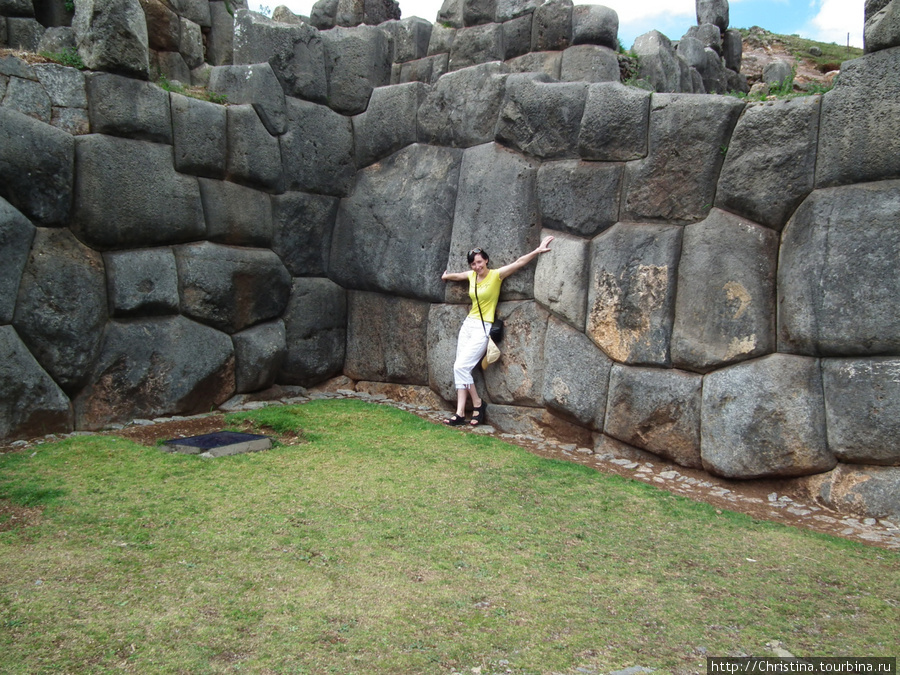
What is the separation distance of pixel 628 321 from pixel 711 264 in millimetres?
794

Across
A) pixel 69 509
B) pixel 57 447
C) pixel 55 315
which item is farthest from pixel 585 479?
pixel 55 315

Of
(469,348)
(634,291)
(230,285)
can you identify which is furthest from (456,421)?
(230,285)

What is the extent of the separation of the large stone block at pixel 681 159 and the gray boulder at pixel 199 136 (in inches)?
154

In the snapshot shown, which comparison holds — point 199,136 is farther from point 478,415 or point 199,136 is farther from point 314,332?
point 478,415

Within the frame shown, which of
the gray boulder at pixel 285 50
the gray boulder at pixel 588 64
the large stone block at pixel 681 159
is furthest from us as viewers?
the gray boulder at pixel 588 64

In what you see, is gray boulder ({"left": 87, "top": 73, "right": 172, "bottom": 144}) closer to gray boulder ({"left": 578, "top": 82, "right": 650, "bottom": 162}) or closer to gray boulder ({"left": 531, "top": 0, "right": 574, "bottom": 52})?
gray boulder ({"left": 578, "top": 82, "right": 650, "bottom": 162})

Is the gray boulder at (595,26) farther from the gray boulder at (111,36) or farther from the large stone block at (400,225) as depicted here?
the gray boulder at (111,36)

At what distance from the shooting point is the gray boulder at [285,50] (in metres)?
7.60

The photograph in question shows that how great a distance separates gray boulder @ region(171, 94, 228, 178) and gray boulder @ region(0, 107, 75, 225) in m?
0.98

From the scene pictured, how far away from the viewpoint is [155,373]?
21.6 feet

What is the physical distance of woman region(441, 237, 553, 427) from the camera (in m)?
6.75

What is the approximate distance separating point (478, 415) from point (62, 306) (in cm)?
376

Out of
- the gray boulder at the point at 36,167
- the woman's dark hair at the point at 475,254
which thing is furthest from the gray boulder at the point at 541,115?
the gray boulder at the point at 36,167

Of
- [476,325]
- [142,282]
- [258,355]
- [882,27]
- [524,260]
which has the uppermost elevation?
[882,27]
